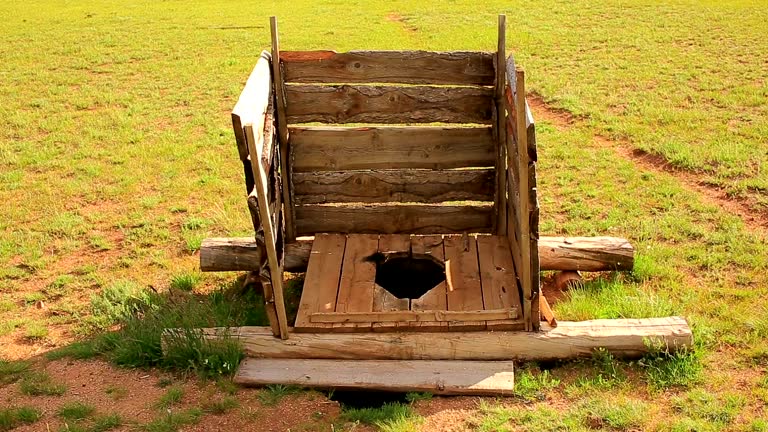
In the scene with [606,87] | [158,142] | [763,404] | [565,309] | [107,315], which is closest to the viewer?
[763,404]

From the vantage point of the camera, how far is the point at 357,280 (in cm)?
612

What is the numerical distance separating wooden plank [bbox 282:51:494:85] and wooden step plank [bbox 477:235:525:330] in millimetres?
1408

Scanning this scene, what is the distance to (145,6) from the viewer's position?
25953 mm

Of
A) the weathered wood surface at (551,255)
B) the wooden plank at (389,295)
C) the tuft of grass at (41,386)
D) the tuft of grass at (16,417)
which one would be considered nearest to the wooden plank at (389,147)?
the wooden plank at (389,295)

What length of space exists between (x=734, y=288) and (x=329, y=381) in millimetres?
3526

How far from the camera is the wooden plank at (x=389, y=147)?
21.7 ft

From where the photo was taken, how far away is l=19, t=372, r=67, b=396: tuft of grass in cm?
515

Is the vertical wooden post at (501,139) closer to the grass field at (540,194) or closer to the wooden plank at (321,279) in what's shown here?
the grass field at (540,194)

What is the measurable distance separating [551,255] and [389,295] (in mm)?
1513

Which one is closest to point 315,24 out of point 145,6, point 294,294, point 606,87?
point 145,6

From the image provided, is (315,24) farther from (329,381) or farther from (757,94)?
A: (329,381)

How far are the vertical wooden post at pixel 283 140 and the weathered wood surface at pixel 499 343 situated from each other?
170 centimetres

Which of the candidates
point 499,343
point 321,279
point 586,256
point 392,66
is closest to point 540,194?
point 586,256

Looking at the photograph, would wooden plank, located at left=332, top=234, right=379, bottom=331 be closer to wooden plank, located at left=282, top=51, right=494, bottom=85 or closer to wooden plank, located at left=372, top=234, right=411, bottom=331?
wooden plank, located at left=372, top=234, right=411, bottom=331
